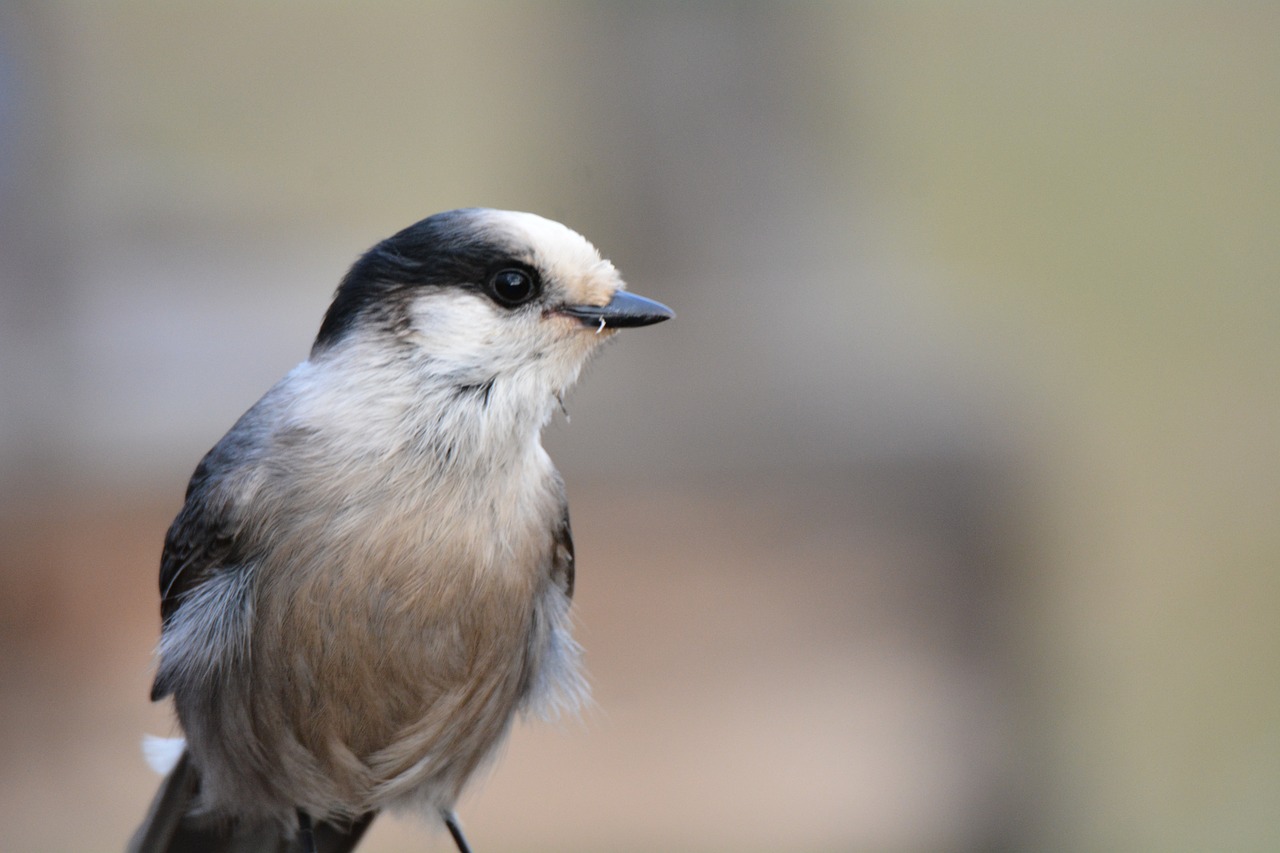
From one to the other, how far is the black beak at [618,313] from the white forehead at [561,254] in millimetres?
14

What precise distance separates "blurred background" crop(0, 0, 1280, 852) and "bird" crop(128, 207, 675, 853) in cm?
243

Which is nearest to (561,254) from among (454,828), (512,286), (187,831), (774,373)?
(512,286)

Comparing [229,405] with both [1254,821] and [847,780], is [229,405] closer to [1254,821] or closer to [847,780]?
[847,780]

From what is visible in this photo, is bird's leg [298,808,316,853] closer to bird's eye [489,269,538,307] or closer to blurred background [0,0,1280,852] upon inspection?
bird's eye [489,269,538,307]

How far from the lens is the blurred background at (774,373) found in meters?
4.17

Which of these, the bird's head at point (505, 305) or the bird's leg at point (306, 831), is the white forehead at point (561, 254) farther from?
the bird's leg at point (306, 831)

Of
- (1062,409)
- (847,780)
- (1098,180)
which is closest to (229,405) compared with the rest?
(847,780)

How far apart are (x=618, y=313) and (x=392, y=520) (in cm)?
34

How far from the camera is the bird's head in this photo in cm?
138

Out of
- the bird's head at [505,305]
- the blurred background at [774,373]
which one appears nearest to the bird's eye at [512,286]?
the bird's head at [505,305]

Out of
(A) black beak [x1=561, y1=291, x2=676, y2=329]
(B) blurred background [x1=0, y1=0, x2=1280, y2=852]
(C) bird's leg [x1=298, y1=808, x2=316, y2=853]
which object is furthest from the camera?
(B) blurred background [x1=0, y1=0, x2=1280, y2=852]

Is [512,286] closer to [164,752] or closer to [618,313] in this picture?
[618,313]

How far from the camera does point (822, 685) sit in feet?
14.5

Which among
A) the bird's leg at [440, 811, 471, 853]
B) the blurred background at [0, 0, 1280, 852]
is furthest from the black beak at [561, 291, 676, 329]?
the blurred background at [0, 0, 1280, 852]
